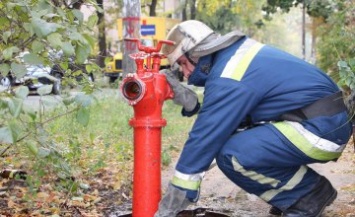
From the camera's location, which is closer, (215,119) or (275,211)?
(215,119)

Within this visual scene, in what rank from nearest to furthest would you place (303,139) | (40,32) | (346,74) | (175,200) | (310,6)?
(40,32) < (346,74) < (175,200) < (303,139) < (310,6)

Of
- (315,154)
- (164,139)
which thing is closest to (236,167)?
(315,154)

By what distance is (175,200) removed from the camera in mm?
3094

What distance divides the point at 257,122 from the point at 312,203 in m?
0.60

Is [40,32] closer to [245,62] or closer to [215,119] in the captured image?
[215,119]

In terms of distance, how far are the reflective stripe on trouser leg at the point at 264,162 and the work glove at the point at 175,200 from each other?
31 cm

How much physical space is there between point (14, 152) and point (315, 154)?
203 cm

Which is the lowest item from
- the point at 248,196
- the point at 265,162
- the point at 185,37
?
the point at 248,196

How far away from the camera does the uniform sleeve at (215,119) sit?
3020 millimetres

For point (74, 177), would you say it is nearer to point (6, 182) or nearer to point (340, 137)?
point (6, 182)

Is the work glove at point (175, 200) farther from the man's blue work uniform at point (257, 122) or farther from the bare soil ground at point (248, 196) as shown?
the bare soil ground at point (248, 196)

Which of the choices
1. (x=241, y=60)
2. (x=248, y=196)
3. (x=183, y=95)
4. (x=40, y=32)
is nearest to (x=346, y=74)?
(x=241, y=60)

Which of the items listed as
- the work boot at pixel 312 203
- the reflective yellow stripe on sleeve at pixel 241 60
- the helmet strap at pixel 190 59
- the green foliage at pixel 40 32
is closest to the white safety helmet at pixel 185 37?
the helmet strap at pixel 190 59

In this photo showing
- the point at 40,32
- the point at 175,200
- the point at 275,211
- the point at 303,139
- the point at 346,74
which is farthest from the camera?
the point at 275,211
